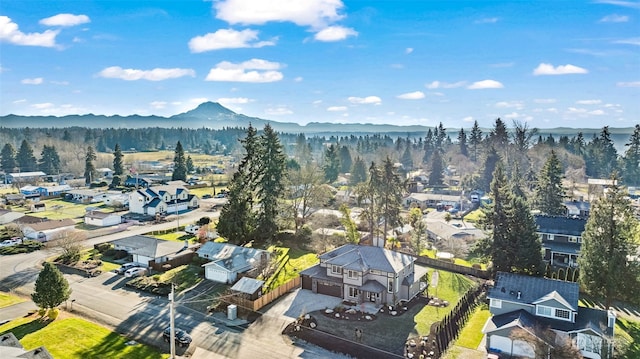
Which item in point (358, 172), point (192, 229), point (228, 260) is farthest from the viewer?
point (358, 172)

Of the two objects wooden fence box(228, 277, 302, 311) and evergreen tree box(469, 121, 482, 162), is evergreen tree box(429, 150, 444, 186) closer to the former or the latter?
evergreen tree box(469, 121, 482, 162)

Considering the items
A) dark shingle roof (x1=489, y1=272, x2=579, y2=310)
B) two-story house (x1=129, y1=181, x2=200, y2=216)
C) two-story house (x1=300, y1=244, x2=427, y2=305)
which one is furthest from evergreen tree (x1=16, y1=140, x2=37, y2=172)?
dark shingle roof (x1=489, y1=272, x2=579, y2=310)

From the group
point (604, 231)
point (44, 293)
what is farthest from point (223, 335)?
point (604, 231)

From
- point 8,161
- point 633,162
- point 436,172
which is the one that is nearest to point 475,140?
point 436,172

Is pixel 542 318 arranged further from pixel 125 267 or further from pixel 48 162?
pixel 48 162

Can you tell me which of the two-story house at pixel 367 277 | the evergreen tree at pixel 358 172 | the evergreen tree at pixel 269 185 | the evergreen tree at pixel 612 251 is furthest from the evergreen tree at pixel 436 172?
the evergreen tree at pixel 612 251

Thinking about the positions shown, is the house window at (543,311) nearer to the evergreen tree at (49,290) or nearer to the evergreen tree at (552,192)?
the evergreen tree at (49,290)
